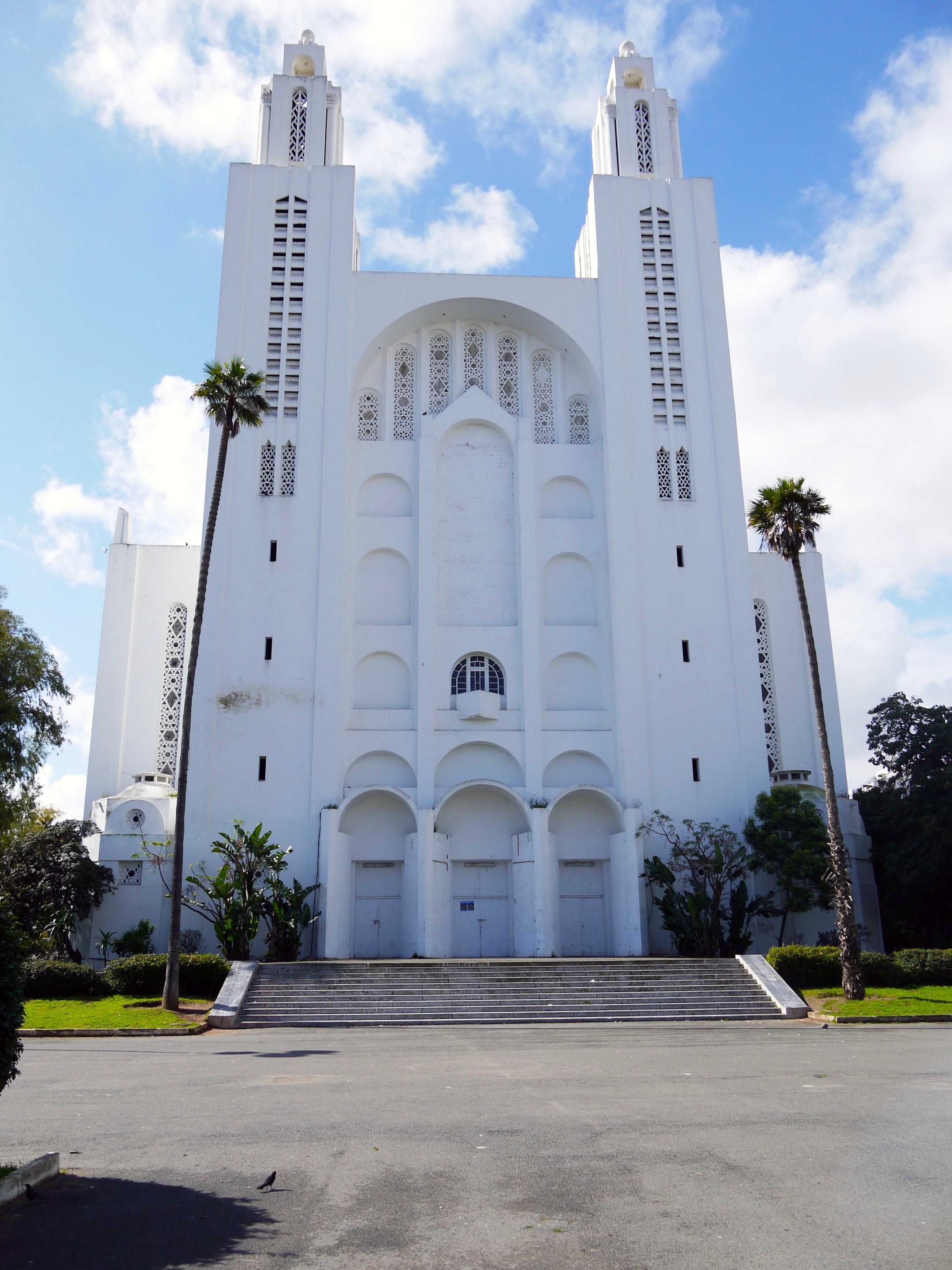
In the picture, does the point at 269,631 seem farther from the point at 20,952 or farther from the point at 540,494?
the point at 20,952

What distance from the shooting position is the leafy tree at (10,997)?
22.6 feet

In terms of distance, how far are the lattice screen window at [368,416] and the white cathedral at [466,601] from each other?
122 mm

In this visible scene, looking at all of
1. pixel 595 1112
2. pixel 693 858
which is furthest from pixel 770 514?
pixel 595 1112

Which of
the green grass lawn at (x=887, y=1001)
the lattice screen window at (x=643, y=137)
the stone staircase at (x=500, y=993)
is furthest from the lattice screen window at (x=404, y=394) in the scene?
the green grass lawn at (x=887, y=1001)

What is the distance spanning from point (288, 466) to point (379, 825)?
36.3 ft

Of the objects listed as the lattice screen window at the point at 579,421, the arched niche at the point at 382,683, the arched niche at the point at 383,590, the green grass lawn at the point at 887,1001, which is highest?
the lattice screen window at the point at 579,421

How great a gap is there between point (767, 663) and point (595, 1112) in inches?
976

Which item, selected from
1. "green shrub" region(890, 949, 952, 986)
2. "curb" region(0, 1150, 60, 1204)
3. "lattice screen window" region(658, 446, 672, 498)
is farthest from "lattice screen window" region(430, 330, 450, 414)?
"curb" region(0, 1150, 60, 1204)

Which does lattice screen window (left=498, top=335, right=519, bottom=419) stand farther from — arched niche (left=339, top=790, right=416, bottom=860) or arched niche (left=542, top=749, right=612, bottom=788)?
arched niche (left=339, top=790, right=416, bottom=860)

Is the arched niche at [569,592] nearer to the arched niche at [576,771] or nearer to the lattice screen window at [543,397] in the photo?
the arched niche at [576,771]

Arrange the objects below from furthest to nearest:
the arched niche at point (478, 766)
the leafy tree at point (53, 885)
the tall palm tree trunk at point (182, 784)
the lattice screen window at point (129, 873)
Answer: the arched niche at point (478, 766) → the lattice screen window at point (129, 873) → the leafy tree at point (53, 885) → the tall palm tree trunk at point (182, 784)

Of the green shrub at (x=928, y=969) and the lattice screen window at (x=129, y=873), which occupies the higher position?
the lattice screen window at (x=129, y=873)

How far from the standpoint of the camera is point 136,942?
25.7m

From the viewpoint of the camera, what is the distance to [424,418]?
31.6 m
